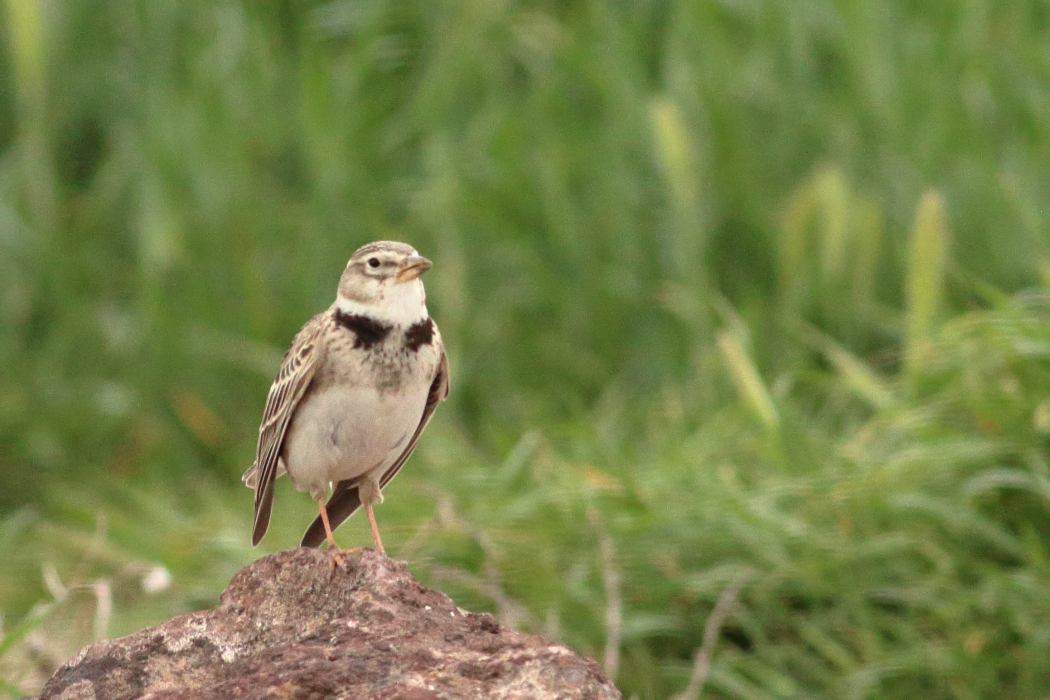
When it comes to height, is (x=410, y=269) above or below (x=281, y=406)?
above

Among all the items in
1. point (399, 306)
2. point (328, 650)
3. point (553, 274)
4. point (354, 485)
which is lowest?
point (328, 650)

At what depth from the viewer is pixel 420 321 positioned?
5.23 meters

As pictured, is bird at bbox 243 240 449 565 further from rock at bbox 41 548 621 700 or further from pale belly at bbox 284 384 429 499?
rock at bbox 41 548 621 700

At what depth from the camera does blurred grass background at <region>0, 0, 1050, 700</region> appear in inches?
264

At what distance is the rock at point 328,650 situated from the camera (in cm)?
362

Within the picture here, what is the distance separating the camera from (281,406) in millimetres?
5395

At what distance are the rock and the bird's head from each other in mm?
1189

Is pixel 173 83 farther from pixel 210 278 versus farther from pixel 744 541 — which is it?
pixel 744 541

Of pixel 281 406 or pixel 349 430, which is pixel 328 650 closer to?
pixel 349 430

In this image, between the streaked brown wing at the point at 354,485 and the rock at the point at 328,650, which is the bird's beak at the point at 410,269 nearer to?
the streaked brown wing at the point at 354,485

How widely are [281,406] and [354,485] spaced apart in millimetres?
386

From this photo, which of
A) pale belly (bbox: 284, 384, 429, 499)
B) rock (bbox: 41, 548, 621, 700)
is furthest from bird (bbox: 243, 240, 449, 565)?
rock (bbox: 41, 548, 621, 700)

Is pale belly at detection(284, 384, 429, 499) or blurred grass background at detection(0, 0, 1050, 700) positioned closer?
pale belly at detection(284, 384, 429, 499)

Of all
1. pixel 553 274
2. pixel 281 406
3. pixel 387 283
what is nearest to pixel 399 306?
pixel 387 283
